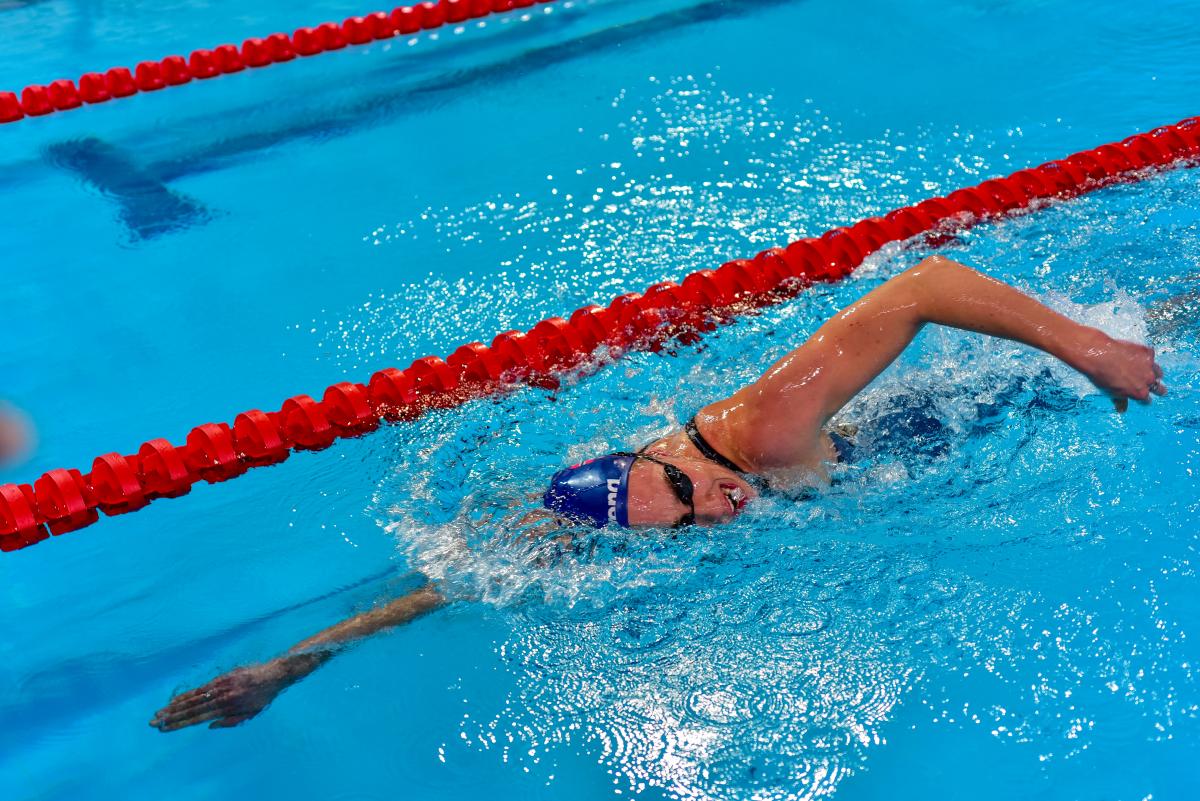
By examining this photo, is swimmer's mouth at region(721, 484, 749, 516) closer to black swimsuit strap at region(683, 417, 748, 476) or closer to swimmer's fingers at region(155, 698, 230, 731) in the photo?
black swimsuit strap at region(683, 417, 748, 476)

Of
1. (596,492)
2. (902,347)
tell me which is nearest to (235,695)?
(596,492)

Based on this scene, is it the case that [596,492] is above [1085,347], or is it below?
below

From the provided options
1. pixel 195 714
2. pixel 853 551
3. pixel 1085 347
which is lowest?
pixel 853 551

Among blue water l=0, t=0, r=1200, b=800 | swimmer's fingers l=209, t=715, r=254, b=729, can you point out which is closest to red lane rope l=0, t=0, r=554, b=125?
blue water l=0, t=0, r=1200, b=800

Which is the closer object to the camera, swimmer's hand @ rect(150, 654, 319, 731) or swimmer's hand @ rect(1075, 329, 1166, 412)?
swimmer's hand @ rect(1075, 329, 1166, 412)

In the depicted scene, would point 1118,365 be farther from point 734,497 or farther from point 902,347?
point 734,497

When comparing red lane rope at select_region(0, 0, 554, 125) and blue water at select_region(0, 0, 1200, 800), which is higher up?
red lane rope at select_region(0, 0, 554, 125)

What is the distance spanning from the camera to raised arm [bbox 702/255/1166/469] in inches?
91.4

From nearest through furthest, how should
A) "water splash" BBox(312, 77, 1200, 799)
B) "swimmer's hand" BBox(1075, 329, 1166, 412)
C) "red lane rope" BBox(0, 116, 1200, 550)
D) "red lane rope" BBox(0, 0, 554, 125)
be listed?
1. "swimmer's hand" BBox(1075, 329, 1166, 412)
2. "water splash" BBox(312, 77, 1200, 799)
3. "red lane rope" BBox(0, 116, 1200, 550)
4. "red lane rope" BBox(0, 0, 554, 125)

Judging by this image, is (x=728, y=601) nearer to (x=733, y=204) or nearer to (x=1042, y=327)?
(x=1042, y=327)

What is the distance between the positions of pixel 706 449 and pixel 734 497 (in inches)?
6.3

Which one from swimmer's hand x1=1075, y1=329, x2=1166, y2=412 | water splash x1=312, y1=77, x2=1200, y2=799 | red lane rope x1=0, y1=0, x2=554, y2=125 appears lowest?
water splash x1=312, y1=77, x2=1200, y2=799

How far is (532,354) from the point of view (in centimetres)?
321

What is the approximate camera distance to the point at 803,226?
3998 millimetres
